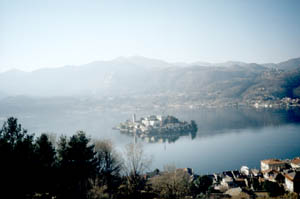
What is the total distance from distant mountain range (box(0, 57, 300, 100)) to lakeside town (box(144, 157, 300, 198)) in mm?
59527

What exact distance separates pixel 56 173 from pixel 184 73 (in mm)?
135635

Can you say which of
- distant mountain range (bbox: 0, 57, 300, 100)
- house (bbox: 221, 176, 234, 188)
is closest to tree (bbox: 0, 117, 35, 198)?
house (bbox: 221, 176, 234, 188)

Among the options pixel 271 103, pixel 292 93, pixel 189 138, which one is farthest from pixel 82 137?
pixel 292 93

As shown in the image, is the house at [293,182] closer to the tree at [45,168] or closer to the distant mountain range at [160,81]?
the tree at [45,168]

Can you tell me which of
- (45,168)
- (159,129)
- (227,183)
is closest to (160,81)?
(159,129)

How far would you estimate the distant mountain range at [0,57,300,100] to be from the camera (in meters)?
79.9

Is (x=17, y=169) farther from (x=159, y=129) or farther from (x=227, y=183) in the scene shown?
(x=159, y=129)

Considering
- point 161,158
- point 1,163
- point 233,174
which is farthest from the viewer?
point 161,158

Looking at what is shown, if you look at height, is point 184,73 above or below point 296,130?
above

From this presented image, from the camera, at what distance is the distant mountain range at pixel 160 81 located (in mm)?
79938

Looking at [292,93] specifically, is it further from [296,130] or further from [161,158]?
[161,158]

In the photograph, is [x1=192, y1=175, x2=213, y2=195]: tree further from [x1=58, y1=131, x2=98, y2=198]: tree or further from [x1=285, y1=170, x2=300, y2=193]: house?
[x1=58, y1=131, x2=98, y2=198]: tree

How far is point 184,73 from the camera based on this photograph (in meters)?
140

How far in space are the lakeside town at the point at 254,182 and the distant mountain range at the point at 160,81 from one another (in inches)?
2344
